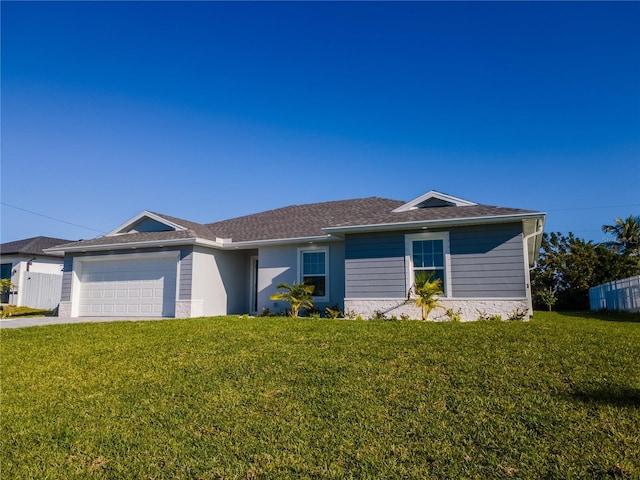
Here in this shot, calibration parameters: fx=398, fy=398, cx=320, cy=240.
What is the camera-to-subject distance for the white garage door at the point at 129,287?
1512 centimetres

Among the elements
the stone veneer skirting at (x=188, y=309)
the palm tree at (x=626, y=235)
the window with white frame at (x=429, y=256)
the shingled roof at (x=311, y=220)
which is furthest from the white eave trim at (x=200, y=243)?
the palm tree at (x=626, y=235)

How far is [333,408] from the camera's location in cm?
466

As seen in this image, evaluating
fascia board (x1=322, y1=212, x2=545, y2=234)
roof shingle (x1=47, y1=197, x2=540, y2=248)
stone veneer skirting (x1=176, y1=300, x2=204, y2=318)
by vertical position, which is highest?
roof shingle (x1=47, y1=197, x2=540, y2=248)

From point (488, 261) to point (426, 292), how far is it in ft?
6.77

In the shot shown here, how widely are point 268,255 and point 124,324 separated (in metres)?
5.81

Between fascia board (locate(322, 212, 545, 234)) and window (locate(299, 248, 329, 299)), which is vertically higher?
fascia board (locate(322, 212, 545, 234))

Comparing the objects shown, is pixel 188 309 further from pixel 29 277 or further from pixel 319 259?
pixel 29 277

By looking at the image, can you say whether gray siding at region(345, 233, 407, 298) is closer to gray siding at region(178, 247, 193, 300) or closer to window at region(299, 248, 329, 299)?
window at region(299, 248, 329, 299)

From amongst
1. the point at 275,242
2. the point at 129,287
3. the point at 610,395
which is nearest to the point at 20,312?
the point at 129,287

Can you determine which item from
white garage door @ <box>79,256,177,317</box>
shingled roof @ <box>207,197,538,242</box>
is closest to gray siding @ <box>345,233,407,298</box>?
shingled roof @ <box>207,197,538,242</box>

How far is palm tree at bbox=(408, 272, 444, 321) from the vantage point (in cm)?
1114

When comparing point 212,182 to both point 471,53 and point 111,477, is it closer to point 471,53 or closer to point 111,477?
point 471,53

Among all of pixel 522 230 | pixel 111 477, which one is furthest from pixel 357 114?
pixel 111 477

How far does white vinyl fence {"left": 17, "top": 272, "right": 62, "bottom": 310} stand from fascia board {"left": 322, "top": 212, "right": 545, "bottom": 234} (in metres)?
19.2
